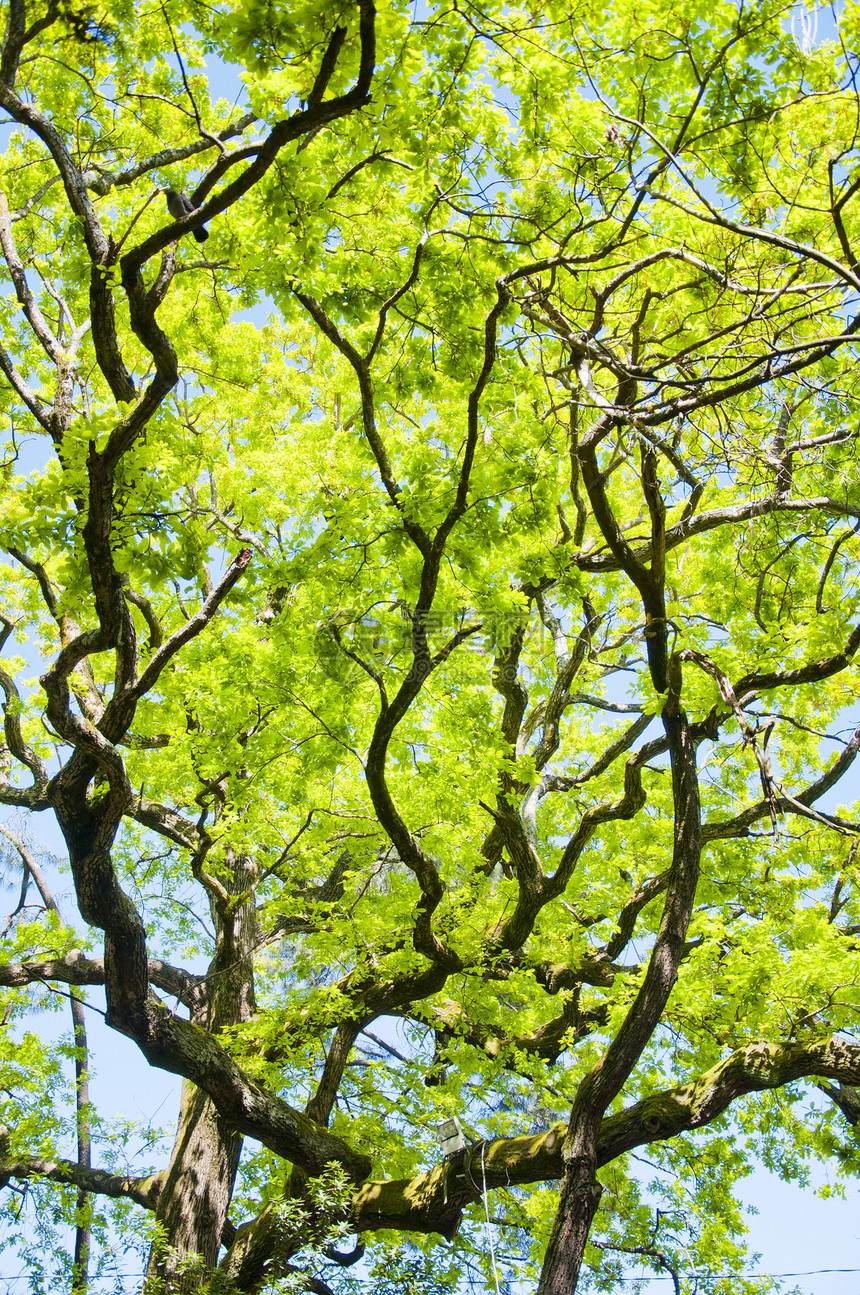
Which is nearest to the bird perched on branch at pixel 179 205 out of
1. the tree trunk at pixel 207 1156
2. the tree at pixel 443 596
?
the tree at pixel 443 596

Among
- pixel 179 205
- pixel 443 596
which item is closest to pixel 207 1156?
pixel 443 596

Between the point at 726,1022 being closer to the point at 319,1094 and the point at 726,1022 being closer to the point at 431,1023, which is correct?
the point at 431,1023

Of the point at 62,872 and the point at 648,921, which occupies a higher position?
the point at 62,872

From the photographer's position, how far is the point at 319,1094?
732 centimetres

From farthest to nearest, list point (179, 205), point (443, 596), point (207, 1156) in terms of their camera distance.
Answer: point (207, 1156), point (443, 596), point (179, 205)

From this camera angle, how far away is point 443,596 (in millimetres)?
5914

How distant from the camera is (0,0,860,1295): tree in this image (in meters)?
4.12

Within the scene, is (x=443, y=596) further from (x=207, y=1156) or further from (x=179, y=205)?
(x=207, y=1156)

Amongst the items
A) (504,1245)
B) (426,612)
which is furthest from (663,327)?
(504,1245)

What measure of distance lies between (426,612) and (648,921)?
14.8 feet

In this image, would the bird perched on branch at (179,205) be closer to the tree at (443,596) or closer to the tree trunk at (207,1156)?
the tree at (443,596)

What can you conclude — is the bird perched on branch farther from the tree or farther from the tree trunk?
the tree trunk

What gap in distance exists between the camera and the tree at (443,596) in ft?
13.5

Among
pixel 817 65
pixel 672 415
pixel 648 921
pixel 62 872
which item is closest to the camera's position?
pixel 672 415
